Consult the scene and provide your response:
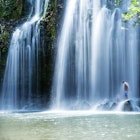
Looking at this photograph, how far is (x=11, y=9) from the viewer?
33000 millimetres

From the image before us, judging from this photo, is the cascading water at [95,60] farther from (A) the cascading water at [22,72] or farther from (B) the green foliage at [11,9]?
(B) the green foliage at [11,9]

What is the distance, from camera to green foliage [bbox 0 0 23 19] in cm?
3260

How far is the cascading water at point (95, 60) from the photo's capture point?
2800cm

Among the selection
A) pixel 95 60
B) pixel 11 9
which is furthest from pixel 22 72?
pixel 11 9

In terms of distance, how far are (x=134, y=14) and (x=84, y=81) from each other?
1833 cm

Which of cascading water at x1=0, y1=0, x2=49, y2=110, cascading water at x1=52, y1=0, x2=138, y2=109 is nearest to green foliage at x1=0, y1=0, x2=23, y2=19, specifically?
cascading water at x1=0, y1=0, x2=49, y2=110

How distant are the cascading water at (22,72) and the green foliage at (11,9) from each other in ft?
10.7

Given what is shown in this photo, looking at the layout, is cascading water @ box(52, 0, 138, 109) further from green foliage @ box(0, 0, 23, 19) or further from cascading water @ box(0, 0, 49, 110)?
green foliage @ box(0, 0, 23, 19)

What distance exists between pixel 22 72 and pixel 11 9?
633 centimetres

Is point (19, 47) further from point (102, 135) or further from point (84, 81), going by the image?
point (102, 135)

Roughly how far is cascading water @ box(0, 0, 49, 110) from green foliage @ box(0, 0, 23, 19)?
129 inches

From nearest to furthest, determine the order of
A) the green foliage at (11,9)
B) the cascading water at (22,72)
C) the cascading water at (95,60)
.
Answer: the cascading water at (95,60) → the cascading water at (22,72) → the green foliage at (11,9)

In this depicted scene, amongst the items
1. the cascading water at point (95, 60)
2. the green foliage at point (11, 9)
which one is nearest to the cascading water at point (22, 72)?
the cascading water at point (95, 60)

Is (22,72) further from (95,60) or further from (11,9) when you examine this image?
(11,9)
